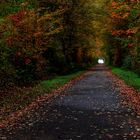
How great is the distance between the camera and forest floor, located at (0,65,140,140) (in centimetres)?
1218

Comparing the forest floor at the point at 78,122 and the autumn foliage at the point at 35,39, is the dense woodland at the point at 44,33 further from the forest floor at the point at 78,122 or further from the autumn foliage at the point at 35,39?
the forest floor at the point at 78,122

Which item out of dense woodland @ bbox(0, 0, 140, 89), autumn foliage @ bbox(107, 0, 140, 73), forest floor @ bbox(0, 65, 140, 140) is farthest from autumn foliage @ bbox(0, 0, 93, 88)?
forest floor @ bbox(0, 65, 140, 140)

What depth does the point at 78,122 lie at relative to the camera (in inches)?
576

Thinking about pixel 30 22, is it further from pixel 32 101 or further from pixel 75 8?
pixel 75 8

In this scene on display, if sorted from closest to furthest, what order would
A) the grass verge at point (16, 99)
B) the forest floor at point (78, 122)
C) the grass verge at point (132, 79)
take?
1. the forest floor at point (78, 122)
2. the grass verge at point (16, 99)
3. the grass verge at point (132, 79)

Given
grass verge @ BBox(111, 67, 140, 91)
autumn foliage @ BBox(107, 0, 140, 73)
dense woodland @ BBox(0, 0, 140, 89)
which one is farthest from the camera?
grass verge @ BBox(111, 67, 140, 91)

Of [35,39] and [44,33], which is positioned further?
[44,33]

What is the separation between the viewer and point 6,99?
2088 cm

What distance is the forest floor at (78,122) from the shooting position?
12180mm

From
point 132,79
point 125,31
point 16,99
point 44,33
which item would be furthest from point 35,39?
point 16,99

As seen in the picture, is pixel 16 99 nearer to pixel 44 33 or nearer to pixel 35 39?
pixel 35 39

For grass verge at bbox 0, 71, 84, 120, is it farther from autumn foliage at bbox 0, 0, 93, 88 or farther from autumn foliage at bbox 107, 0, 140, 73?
autumn foliage at bbox 107, 0, 140, 73

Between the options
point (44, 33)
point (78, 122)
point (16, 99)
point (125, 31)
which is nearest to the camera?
point (78, 122)

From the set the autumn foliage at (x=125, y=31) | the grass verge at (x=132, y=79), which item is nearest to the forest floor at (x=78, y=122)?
the autumn foliage at (x=125, y=31)
